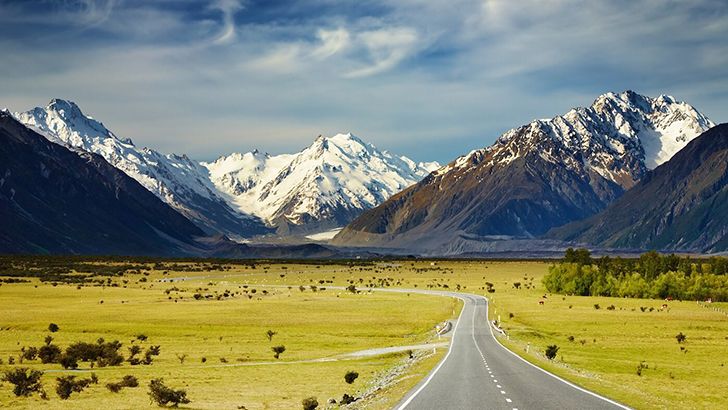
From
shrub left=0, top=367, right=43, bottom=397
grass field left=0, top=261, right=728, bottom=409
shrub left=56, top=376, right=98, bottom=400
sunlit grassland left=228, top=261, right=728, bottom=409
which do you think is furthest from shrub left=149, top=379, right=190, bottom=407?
sunlit grassland left=228, top=261, right=728, bottom=409

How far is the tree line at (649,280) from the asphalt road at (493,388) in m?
111

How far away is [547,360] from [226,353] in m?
28.3

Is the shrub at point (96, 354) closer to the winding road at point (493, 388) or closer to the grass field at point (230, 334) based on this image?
the grass field at point (230, 334)

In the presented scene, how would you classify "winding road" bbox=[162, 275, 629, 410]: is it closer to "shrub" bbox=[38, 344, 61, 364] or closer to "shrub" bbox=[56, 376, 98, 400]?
"shrub" bbox=[56, 376, 98, 400]

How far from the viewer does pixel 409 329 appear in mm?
97250

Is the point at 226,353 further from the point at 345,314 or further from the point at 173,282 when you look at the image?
the point at 173,282

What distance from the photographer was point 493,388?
40.1m

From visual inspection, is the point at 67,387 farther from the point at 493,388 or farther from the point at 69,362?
the point at 493,388

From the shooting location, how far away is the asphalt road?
3419 centimetres

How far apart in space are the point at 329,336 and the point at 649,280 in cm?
10715

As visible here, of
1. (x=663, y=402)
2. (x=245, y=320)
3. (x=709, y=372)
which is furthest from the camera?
(x=245, y=320)

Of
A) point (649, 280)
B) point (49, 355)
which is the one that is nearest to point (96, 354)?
point (49, 355)

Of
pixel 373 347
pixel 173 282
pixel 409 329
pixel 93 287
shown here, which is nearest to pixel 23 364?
pixel 373 347

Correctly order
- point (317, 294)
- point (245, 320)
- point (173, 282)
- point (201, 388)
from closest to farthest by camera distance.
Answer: point (201, 388)
point (245, 320)
point (317, 294)
point (173, 282)
